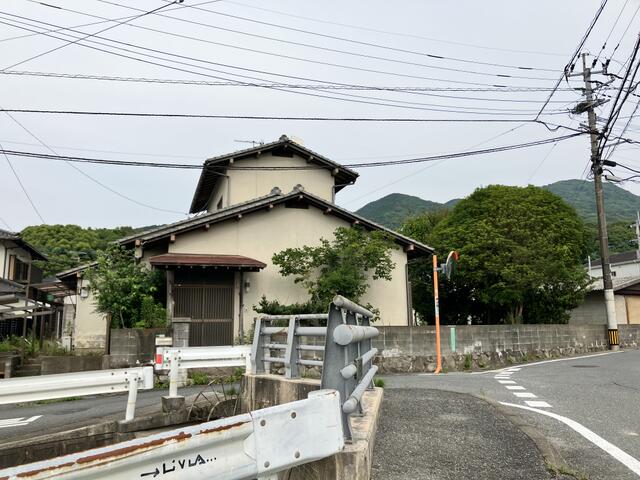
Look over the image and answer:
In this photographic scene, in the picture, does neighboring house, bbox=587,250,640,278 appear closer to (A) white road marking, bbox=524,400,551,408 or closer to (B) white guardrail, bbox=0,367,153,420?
(A) white road marking, bbox=524,400,551,408

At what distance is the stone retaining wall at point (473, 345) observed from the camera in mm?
14055

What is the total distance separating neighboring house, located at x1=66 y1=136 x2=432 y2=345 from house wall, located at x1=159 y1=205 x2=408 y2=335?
3 centimetres

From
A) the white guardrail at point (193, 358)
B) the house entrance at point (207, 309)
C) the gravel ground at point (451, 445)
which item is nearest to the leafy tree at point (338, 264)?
the house entrance at point (207, 309)

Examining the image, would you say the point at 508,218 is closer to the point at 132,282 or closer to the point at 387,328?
the point at 387,328

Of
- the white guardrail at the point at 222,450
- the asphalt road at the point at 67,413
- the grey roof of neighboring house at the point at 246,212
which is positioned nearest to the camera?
the white guardrail at the point at 222,450

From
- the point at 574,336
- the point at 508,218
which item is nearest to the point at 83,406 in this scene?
the point at 574,336

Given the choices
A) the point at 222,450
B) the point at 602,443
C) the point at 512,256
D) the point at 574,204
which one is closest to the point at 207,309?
the point at 602,443

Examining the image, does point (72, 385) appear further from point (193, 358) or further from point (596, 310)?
point (596, 310)

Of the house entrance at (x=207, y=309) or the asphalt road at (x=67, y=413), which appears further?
the house entrance at (x=207, y=309)

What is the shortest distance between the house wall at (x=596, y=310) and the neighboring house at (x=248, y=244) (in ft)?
59.0

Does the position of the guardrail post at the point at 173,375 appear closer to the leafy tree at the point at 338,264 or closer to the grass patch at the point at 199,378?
the grass patch at the point at 199,378

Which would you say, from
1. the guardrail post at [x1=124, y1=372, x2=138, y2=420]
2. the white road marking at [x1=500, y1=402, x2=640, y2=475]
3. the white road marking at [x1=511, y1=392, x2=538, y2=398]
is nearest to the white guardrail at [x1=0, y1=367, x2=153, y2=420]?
the guardrail post at [x1=124, y1=372, x2=138, y2=420]

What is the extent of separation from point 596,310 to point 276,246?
24.2m

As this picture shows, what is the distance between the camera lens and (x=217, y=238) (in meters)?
15.8
